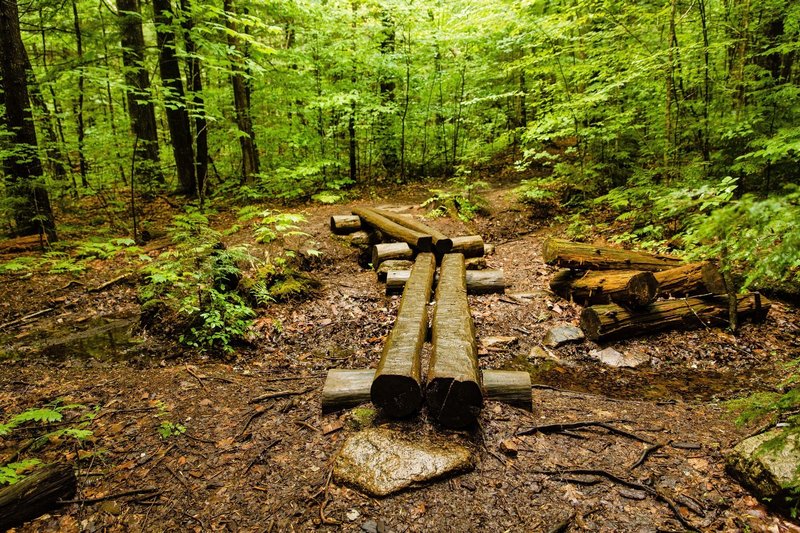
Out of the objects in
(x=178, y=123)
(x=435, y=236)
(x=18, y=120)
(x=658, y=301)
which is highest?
(x=178, y=123)

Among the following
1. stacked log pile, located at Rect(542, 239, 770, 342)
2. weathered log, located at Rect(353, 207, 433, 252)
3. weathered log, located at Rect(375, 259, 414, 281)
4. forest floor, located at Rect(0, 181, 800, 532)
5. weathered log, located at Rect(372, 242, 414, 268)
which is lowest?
forest floor, located at Rect(0, 181, 800, 532)

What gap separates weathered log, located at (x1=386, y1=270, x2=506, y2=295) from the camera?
23.1 ft

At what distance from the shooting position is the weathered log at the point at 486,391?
12.5 feet

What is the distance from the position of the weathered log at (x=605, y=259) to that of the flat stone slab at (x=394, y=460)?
14.6ft

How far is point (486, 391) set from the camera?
12.7ft

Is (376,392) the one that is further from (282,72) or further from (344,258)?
(282,72)

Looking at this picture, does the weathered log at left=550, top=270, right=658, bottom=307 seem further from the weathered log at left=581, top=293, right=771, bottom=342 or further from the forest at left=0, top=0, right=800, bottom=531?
the weathered log at left=581, top=293, right=771, bottom=342

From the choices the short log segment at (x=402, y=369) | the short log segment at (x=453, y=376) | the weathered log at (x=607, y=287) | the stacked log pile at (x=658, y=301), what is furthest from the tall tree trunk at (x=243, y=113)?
the stacked log pile at (x=658, y=301)

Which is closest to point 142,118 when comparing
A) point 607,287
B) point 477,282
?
point 477,282

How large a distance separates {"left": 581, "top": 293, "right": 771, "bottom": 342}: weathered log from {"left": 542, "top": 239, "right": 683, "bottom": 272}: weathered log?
92 cm

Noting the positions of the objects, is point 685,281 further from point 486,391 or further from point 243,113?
point 243,113

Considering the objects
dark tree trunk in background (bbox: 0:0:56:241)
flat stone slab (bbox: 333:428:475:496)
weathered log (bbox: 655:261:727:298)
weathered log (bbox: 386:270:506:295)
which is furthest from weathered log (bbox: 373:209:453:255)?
dark tree trunk in background (bbox: 0:0:56:241)

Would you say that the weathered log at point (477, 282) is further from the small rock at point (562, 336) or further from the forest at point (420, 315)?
the small rock at point (562, 336)

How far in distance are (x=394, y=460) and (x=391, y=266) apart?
15.9 ft
